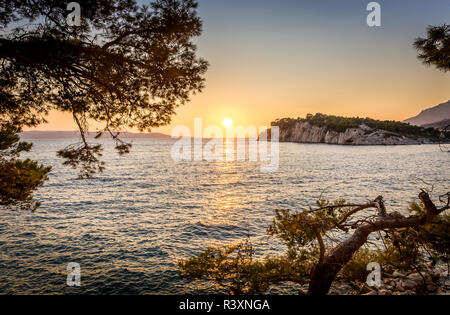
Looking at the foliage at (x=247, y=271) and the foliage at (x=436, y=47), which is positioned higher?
the foliage at (x=436, y=47)

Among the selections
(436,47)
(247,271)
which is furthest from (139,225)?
(436,47)

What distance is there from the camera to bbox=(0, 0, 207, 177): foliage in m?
5.27

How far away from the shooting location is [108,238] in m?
13.5

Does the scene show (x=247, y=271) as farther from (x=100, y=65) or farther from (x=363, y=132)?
(x=363, y=132)

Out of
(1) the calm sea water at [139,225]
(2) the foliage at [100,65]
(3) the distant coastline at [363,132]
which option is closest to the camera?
(2) the foliage at [100,65]

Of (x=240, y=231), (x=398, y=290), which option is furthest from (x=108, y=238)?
(x=398, y=290)

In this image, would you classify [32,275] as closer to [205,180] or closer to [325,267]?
[325,267]

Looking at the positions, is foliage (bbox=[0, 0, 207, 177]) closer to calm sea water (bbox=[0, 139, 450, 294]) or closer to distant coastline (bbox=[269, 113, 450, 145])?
calm sea water (bbox=[0, 139, 450, 294])

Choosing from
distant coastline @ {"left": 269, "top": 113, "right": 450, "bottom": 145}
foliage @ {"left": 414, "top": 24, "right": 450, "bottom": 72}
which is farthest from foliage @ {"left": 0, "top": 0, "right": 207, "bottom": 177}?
distant coastline @ {"left": 269, "top": 113, "right": 450, "bottom": 145}

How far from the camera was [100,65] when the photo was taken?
590 centimetres

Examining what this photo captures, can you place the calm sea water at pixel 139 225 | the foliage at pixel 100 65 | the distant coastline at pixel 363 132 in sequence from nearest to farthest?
the foliage at pixel 100 65 → the calm sea water at pixel 139 225 → the distant coastline at pixel 363 132

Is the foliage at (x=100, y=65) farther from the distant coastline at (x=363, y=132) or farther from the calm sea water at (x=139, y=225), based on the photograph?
the distant coastline at (x=363, y=132)

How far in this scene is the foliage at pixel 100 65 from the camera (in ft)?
17.3

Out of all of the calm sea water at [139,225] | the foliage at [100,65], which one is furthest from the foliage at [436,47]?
the foliage at [100,65]
